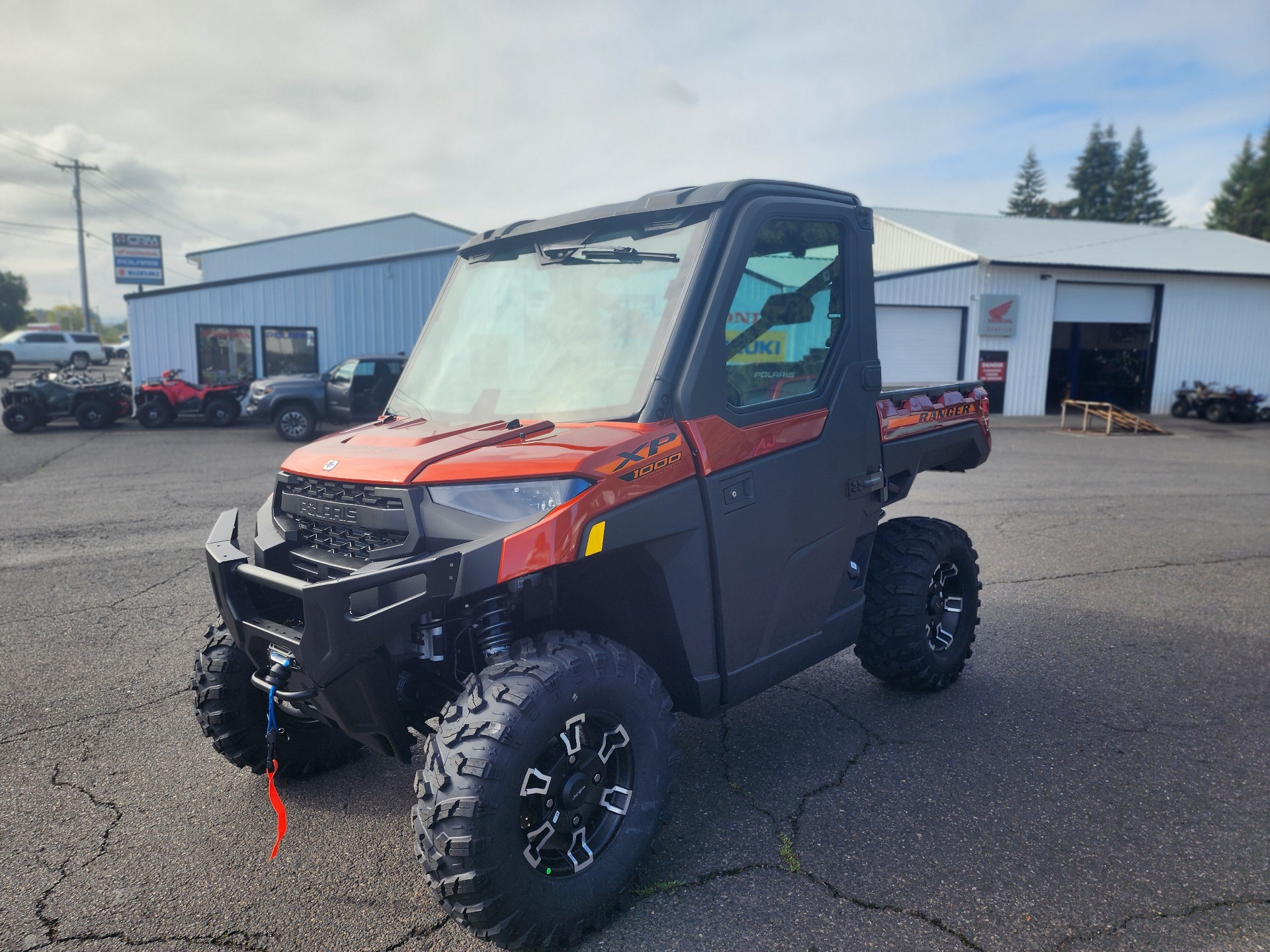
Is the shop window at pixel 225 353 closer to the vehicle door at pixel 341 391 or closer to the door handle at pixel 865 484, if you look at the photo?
the vehicle door at pixel 341 391

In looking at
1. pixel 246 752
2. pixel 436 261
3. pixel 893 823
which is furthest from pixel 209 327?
pixel 893 823

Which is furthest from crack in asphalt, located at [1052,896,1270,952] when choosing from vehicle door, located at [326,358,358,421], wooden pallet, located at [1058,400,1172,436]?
wooden pallet, located at [1058,400,1172,436]

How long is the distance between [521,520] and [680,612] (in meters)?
0.71

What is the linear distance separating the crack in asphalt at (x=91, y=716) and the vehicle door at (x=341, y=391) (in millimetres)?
13384

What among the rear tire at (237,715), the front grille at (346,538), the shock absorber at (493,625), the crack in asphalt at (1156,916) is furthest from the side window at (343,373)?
the crack in asphalt at (1156,916)

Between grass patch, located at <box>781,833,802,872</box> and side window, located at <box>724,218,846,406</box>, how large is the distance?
1652mm

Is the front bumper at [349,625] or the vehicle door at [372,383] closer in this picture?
the front bumper at [349,625]

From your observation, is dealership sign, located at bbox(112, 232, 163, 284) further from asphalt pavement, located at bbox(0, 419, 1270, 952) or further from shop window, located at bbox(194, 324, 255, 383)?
asphalt pavement, located at bbox(0, 419, 1270, 952)

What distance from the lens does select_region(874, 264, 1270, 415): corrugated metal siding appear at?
2416cm

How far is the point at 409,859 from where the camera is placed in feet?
9.86

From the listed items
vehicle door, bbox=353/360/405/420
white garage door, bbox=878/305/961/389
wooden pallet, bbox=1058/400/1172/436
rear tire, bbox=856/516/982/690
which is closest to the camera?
rear tire, bbox=856/516/982/690

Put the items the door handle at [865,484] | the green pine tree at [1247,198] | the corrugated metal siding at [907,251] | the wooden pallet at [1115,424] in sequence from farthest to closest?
the green pine tree at [1247,198], the corrugated metal siding at [907,251], the wooden pallet at [1115,424], the door handle at [865,484]

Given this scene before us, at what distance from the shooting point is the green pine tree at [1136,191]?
211 feet

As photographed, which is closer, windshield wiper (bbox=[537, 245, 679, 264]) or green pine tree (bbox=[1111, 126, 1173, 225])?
windshield wiper (bbox=[537, 245, 679, 264])
